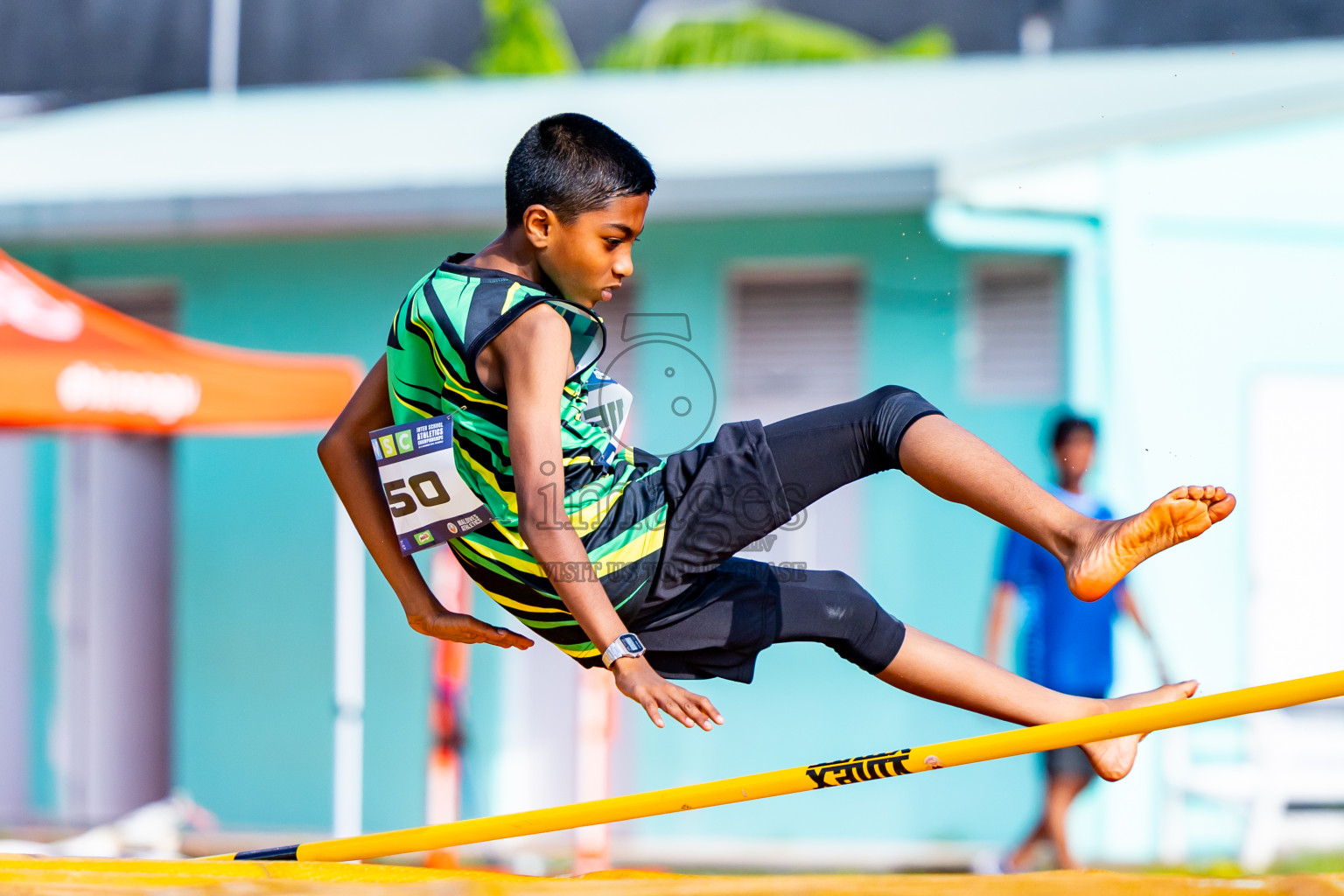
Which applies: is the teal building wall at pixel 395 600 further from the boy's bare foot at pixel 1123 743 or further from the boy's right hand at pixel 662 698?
the boy's right hand at pixel 662 698

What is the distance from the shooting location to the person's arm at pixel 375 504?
2.60 metres

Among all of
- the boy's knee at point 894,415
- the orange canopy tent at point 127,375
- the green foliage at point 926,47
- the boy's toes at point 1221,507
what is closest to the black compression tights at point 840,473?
the boy's knee at point 894,415

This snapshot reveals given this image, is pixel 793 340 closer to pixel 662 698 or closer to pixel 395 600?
pixel 395 600

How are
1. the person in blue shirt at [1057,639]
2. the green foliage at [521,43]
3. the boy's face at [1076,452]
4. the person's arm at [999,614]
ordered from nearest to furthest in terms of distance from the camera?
the boy's face at [1076,452], the person in blue shirt at [1057,639], the person's arm at [999,614], the green foliage at [521,43]

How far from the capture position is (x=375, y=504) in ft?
8.62

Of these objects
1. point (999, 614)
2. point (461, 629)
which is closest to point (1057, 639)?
point (999, 614)

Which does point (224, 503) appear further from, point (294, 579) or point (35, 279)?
point (35, 279)

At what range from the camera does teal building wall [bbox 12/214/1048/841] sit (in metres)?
5.81

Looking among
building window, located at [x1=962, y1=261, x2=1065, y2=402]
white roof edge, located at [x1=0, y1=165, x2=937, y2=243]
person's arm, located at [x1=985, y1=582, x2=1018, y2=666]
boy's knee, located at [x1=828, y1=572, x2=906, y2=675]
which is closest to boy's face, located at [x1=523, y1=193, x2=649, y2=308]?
boy's knee, located at [x1=828, y1=572, x2=906, y2=675]

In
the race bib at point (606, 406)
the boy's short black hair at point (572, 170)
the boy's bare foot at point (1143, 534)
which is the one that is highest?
the boy's short black hair at point (572, 170)

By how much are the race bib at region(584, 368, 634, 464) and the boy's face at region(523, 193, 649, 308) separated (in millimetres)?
198

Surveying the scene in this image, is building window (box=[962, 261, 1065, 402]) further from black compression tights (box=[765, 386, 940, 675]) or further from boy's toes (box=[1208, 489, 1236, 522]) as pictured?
boy's toes (box=[1208, 489, 1236, 522])

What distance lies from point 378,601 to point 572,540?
4.26m

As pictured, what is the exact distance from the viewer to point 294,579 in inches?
249
